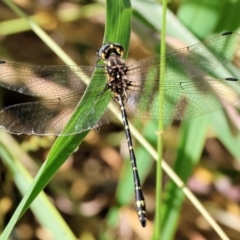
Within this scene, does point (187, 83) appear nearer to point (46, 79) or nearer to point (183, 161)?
point (183, 161)

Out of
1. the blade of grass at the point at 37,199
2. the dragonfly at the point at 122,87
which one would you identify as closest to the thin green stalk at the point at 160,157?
the dragonfly at the point at 122,87

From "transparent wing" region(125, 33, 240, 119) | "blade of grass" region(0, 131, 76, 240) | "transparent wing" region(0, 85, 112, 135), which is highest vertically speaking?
"transparent wing" region(125, 33, 240, 119)

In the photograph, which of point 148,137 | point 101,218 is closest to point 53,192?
point 101,218

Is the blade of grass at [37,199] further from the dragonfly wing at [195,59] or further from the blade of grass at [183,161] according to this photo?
the dragonfly wing at [195,59]

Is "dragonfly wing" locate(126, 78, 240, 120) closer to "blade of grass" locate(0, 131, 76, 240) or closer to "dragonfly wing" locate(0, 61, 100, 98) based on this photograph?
"dragonfly wing" locate(0, 61, 100, 98)

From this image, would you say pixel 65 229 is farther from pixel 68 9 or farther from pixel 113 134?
pixel 68 9

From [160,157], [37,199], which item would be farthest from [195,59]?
[37,199]

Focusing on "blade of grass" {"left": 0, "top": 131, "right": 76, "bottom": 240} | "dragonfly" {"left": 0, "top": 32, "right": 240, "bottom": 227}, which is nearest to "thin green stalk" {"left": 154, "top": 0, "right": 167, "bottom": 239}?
"dragonfly" {"left": 0, "top": 32, "right": 240, "bottom": 227}
